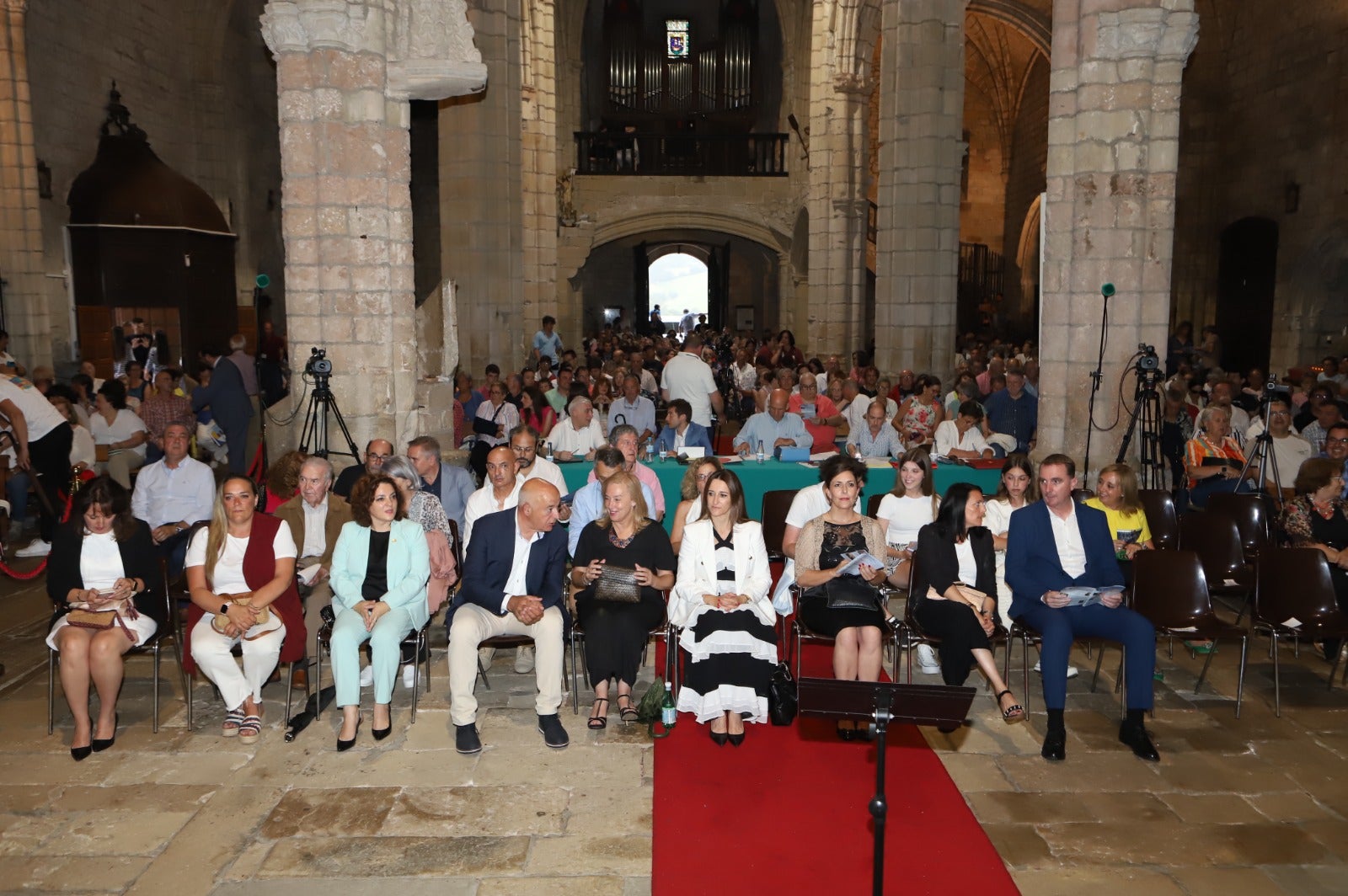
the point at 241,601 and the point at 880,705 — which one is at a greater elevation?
the point at 880,705

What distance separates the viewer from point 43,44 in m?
13.5

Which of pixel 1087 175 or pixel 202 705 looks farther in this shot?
pixel 1087 175

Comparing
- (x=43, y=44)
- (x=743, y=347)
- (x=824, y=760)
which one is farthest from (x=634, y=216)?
(x=824, y=760)

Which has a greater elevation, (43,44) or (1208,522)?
(43,44)

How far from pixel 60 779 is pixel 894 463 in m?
5.67

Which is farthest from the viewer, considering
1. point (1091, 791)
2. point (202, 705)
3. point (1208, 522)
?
point (1208, 522)

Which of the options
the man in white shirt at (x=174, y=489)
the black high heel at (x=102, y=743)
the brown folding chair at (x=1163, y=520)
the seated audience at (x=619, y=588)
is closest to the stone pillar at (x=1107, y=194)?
the brown folding chair at (x=1163, y=520)

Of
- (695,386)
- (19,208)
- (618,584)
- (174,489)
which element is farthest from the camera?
(19,208)

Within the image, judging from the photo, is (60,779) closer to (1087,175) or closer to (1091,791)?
(1091,791)

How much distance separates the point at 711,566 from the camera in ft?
17.5

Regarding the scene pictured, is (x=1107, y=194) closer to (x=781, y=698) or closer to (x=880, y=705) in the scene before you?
(x=781, y=698)

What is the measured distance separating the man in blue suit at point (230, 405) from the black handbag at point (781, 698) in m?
6.77

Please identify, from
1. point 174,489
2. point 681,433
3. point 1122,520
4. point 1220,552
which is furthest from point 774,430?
point 174,489

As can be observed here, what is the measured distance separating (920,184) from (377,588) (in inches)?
359
